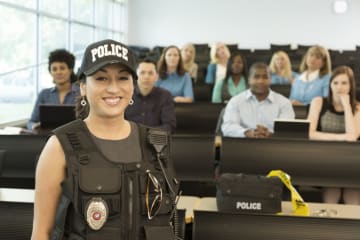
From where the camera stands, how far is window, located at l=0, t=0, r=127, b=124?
18.9ft

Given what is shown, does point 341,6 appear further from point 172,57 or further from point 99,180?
point 99,180

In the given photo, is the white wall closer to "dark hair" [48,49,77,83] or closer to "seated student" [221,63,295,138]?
"dark hair" [48,49,77,83]

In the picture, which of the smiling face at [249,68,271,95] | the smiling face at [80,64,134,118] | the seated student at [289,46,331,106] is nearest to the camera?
the smiling face at [80,64,134,118]

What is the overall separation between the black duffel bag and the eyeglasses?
118 centimetres

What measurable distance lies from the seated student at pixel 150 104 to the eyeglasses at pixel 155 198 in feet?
10.5

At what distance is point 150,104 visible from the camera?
480 cm

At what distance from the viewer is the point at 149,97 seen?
481 centimetres

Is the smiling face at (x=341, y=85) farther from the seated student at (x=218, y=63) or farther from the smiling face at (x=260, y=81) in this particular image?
the seated student at (x=218, y=63)

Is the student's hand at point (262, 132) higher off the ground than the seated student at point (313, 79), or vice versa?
the seated student at point (313, 79)

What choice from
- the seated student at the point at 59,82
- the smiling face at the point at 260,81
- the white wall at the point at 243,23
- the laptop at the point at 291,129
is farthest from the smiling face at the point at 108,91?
the white wall at the point at 243,23

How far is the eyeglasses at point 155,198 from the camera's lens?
4.98 ft

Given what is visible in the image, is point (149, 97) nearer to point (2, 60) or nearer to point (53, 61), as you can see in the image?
point (53, 61)

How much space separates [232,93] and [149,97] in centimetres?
206

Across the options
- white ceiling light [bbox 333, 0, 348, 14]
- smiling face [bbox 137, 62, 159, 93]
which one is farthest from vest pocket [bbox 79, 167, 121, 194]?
white ceiling light [bbox 333, 0, 348, 14]
